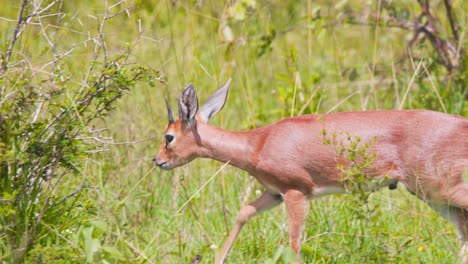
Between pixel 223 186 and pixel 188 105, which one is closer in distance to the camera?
pixel 188 105

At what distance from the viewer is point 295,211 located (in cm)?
505

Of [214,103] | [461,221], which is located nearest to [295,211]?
[214,103]

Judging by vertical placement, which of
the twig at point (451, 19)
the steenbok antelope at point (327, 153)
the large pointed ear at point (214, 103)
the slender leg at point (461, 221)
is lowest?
the slender leg at point (461, 221)

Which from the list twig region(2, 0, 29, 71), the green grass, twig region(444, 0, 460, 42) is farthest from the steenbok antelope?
twig region(444, 0, 460, 42)

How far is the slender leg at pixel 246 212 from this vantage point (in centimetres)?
492

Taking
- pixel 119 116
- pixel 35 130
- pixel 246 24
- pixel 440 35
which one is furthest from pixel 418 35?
pixel 35 130

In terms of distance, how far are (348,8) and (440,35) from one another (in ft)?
2.43

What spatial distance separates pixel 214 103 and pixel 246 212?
651 millimetres

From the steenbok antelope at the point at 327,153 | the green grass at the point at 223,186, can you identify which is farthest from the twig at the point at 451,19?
the steenbok antelope at the point at 327,153

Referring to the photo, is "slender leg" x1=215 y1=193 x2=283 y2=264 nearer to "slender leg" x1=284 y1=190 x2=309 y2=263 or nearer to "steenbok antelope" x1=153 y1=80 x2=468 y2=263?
"steenbok antelope" x1=153 y1=80 x2=468 y2=263

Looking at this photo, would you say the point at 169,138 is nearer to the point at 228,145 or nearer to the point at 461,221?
the point at 228,145

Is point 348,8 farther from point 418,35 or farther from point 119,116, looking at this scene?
point 119,116

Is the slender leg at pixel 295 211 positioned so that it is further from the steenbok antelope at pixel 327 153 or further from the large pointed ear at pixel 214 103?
the large pointed ear at pixel 214 103

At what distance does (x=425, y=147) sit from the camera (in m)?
4.88
